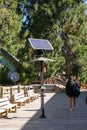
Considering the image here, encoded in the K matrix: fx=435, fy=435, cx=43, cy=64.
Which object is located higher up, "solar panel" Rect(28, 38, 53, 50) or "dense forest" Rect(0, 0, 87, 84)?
"solar panel" Rect(28, 38, 53, 50)

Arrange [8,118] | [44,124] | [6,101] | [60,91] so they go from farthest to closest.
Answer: [60,91] < [6,101] < [8,118] < [44,124]

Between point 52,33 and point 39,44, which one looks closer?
point 39,44

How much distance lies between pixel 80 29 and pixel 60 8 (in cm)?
343

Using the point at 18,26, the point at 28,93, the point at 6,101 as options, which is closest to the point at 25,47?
the point at 18,26

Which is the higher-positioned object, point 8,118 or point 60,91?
point 8,118

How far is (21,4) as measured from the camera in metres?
51.4

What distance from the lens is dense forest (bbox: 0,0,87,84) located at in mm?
48500

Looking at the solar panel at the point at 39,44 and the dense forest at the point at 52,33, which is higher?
the solar panel at the point at 39,44

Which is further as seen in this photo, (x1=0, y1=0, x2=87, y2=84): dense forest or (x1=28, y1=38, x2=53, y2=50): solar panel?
(x1=0, y1=0, x2=87, y2=84): dense forest

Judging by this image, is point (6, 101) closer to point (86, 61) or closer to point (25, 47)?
point (25, 47)

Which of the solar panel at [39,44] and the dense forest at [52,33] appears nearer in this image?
the solar panel at [39,44]

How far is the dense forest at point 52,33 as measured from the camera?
48.5 meters

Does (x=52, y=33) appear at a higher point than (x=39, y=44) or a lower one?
lower

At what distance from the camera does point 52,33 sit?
49.6 m
